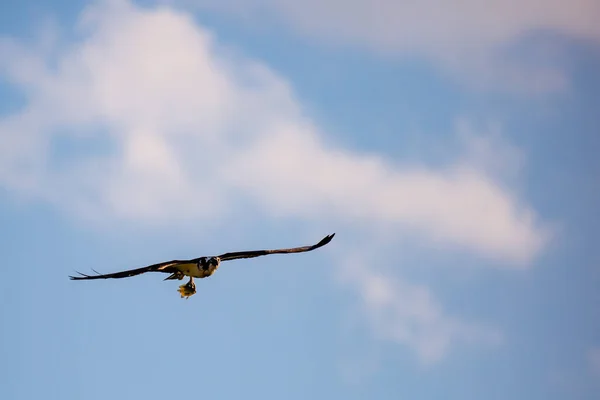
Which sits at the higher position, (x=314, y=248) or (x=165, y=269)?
(x=314, y=248)

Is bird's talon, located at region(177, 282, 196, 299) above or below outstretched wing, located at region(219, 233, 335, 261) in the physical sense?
below

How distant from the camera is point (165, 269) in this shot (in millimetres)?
68625

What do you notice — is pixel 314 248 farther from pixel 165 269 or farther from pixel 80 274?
pixel 80 274

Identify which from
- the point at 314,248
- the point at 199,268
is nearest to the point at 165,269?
the point at 199,268

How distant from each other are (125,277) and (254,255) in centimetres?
872

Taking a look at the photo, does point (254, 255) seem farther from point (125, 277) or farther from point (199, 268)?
point (125, 277)

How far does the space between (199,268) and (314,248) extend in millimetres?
6771

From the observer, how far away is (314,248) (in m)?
72.1

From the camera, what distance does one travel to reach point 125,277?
6525 cm

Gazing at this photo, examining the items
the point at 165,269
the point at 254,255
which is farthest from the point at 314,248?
the point at 165,269

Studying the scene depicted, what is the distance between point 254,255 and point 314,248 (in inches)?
133

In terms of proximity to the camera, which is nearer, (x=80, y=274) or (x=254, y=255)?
(x=80, y=274)

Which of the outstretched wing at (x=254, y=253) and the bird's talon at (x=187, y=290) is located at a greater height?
the outstretched wing at (x=254, y=253)

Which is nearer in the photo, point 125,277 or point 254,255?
point 125,277
